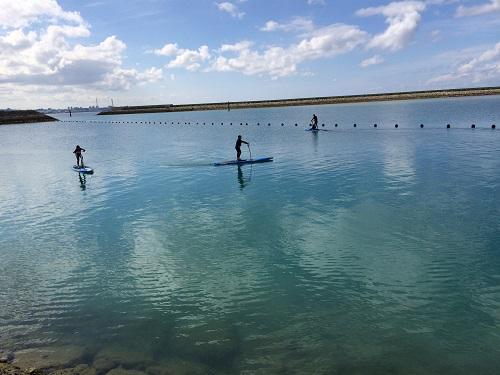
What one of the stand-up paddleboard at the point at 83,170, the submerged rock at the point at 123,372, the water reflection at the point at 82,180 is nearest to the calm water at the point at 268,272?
the submerged rock at the point at 123,372

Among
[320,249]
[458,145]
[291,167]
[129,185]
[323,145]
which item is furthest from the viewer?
[323,145]

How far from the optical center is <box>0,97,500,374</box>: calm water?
11086mm

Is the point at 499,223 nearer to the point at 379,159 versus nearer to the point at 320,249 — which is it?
the point at 320,249

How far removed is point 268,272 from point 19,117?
200m

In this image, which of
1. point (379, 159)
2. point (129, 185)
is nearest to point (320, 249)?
point (129, 185)

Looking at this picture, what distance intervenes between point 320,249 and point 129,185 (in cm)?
2072

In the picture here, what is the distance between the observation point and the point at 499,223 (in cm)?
1930

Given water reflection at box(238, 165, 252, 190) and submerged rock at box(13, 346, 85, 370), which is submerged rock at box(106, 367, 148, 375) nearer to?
submerged rock at box(13, 346, 85, 370)

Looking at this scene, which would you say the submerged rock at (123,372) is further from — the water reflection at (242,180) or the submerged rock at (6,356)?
the water reflection at (242,180)

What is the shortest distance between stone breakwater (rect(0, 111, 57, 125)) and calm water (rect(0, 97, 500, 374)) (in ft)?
551

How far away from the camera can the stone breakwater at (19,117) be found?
17300 centimetres

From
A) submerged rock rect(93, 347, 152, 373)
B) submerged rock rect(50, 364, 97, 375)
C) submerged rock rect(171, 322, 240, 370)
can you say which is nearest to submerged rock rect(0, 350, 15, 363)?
submerged rock rect(50, 364, 97, 375)

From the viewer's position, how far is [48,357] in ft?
36.1

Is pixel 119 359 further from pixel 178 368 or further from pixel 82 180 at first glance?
pixel 82 180
